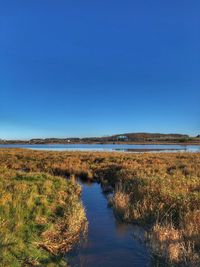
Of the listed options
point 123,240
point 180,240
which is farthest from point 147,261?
A: point 123,240

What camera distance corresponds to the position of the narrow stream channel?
9489 millimetres

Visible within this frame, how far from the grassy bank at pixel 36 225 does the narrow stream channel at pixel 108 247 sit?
18.6 inches

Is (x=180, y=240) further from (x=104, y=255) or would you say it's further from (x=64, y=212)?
(x=64, y=212)

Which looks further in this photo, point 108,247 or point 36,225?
point 36,225

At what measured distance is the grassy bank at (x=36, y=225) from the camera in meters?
8.73

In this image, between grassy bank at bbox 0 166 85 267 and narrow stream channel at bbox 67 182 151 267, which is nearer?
grassy bank at bbox 0 166 85 267

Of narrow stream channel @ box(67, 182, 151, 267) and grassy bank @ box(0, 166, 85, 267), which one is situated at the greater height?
grassy bank @ box(0, 166, 85, 267)

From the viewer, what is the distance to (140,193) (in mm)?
15906

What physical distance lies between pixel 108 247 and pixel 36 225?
245cm

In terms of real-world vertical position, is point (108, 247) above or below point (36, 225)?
below

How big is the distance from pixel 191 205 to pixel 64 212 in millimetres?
4844

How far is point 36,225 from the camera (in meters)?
11.2

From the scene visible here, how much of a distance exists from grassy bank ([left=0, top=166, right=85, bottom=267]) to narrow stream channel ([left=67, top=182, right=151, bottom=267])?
472 mm

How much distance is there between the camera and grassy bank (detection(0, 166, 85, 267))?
8.73 m
